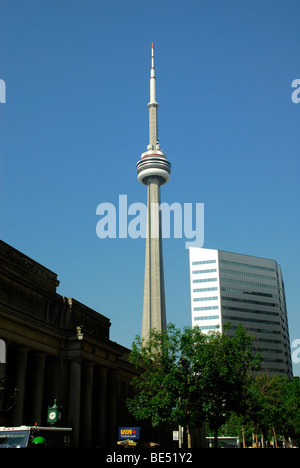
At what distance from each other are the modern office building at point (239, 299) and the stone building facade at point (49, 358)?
119 metres

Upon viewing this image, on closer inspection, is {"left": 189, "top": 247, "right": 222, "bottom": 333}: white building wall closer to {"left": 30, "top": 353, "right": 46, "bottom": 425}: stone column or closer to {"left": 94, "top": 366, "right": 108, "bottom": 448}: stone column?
{"left": 94, "top": 366, "right": 108, "bottom": 448}: stone column

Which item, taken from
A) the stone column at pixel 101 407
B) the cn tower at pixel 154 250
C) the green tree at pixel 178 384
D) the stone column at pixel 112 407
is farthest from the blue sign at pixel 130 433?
the cn tower at pixel 154 250

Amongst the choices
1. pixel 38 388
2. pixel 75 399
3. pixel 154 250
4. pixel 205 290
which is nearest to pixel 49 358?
pixel 38 388

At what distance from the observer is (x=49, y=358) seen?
5200cm

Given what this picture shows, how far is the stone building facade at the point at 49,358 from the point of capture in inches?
1745

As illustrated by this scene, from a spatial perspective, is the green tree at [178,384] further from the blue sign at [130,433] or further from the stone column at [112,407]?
the stone column at [112,407]

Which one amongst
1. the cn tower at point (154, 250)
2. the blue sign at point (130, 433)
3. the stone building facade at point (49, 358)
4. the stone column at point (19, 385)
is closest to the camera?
the stone column at point (19, 385)

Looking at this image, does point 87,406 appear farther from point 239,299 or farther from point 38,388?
point 239,299

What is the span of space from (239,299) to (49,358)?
139 meters

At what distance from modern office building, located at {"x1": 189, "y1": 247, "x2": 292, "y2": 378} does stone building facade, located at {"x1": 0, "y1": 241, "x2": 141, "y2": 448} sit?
119 m

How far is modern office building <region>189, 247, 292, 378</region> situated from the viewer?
17788cm
